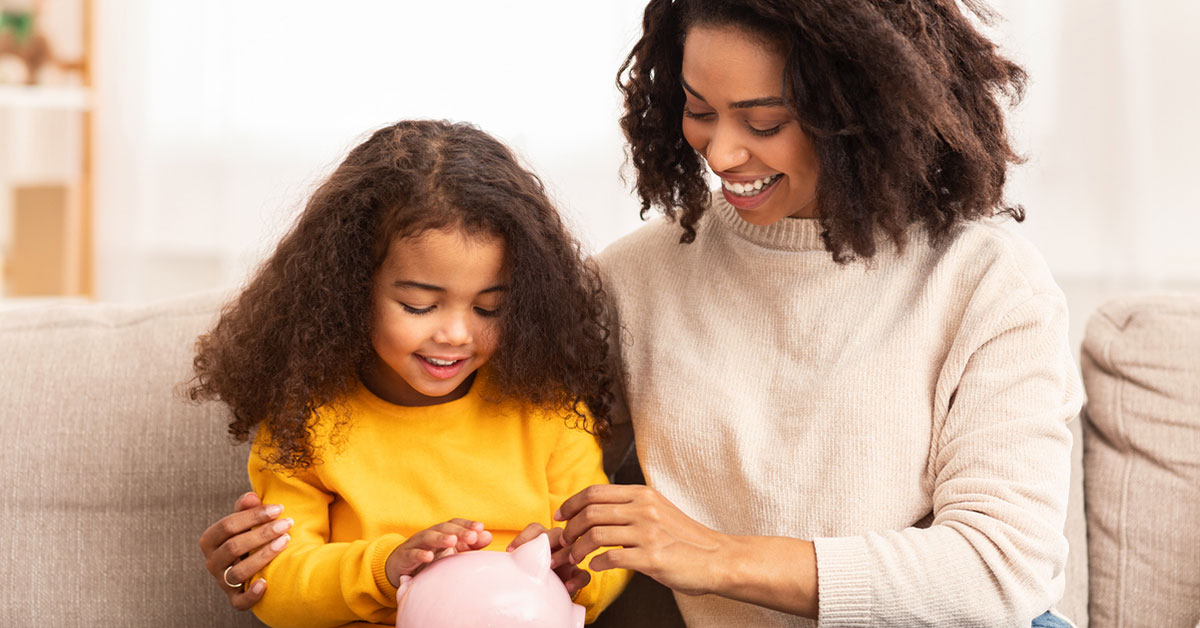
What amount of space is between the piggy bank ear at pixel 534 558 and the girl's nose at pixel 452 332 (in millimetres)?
249

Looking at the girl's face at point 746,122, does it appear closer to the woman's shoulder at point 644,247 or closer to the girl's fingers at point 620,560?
the woman's shoulder at point 644,247

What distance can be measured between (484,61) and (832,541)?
6.33ft

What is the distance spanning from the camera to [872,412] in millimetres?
1412

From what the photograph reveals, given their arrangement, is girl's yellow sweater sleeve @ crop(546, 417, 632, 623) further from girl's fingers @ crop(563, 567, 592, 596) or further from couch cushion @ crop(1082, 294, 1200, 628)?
couch cushion @ crop(1082, 294, 1200, 628)

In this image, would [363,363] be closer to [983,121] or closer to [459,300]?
[459,300]

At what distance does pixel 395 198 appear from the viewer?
53.3 inches

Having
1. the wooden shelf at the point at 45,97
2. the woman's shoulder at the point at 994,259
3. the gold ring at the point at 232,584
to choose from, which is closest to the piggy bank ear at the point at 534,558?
the gold ring at the point at 232,584

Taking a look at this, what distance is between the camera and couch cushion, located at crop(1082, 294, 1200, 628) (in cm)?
157

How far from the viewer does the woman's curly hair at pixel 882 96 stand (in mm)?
1308

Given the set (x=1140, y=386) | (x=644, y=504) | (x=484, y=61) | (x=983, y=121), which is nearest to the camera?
(x=644, y=504)

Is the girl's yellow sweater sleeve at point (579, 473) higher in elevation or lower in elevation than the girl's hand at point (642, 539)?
lower

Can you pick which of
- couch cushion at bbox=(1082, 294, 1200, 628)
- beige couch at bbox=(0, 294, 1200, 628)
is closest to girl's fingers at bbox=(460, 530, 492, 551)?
beige couch at bbox=(0, 294, 1200, 628)

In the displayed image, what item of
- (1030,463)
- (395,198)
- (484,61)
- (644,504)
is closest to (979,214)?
(1030,463)

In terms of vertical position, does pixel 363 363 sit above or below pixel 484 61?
below
